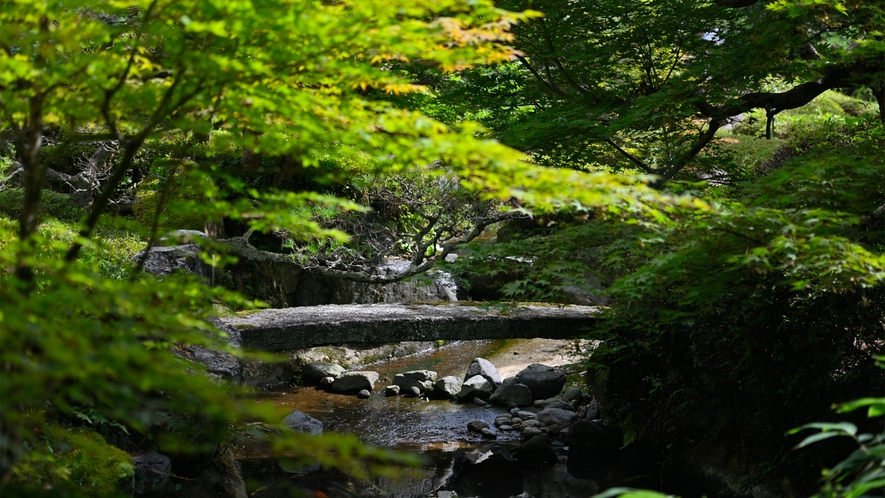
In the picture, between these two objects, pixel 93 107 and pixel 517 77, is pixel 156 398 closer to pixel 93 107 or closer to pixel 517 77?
pixel 93 107

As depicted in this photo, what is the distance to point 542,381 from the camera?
1064 centimetres

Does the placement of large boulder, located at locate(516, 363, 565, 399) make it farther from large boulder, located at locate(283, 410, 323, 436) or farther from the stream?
large boulder, located at locate(283, 410, 323, 436)

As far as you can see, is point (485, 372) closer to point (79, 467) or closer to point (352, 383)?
point (352, 383)

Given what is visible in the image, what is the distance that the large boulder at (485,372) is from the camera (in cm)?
1074

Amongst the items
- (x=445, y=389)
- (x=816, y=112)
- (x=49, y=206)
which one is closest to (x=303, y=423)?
(x=445, y=389)

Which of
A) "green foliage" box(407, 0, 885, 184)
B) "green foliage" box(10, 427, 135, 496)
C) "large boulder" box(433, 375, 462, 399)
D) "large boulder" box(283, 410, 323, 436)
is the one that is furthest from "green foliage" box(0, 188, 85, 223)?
"large boulder" box(433, 375, 462, 399)

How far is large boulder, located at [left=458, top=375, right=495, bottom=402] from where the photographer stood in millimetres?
10352

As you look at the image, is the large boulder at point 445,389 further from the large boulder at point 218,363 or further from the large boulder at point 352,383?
the large boulder at point 218,363

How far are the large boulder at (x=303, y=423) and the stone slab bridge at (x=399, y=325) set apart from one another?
86 centimetres

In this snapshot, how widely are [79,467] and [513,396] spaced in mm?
6564

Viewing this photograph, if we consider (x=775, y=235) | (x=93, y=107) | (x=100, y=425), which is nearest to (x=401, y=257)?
(x=100, y=425)

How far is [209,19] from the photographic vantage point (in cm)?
281

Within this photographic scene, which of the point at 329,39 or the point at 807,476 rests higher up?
the point at 329,39

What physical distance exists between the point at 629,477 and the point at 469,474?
1.67 metres
